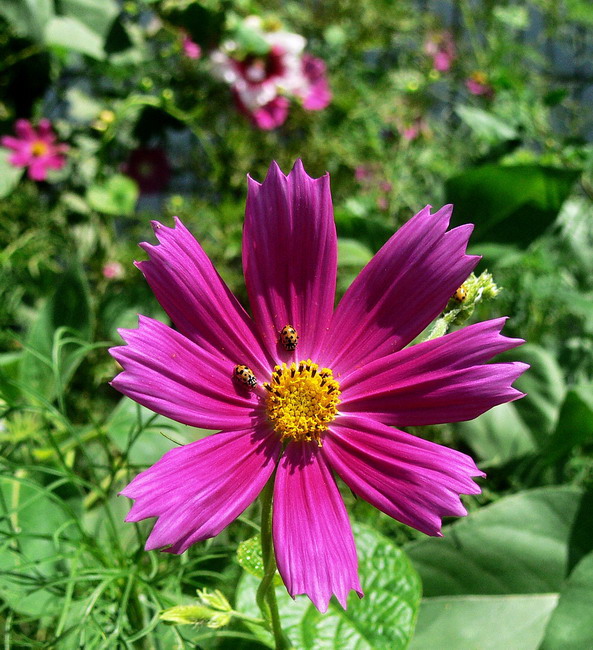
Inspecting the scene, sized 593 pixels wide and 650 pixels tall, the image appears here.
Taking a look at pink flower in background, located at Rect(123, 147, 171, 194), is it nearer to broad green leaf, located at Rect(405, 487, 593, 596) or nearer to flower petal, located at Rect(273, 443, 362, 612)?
broad green leaf, located at Rect(405, 487, 593, 596)

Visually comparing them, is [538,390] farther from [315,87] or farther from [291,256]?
[315,87]

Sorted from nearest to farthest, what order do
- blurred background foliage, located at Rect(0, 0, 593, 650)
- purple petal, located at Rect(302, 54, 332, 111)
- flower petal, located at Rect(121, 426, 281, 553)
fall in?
flower petal, located at Rect(121, 426, 281, 553)
blurred background foliage, located at Rect(0, 0, 593, 650)
purple petal, located at Rect(302, 54, 332, 111)

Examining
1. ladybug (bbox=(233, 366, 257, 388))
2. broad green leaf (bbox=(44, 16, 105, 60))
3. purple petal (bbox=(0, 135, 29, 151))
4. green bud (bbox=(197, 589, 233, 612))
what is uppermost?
broad green leaf (bbox=(44, 16, 105, 60))

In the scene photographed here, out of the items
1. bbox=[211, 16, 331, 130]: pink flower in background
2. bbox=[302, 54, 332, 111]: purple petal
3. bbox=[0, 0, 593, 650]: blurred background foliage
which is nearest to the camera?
bbox=[0, 0, 593, 650]: blurred background foliage

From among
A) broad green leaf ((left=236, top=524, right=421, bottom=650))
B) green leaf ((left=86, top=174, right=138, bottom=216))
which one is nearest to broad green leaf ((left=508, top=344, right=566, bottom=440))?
broad green leaf ((left=236, top=524, right=421, bottom=650))

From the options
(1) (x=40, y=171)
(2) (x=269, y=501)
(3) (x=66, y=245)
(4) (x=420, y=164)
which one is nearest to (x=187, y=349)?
(2) (x=269, y=501)

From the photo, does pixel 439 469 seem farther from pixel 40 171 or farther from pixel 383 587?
pixel 40 171
